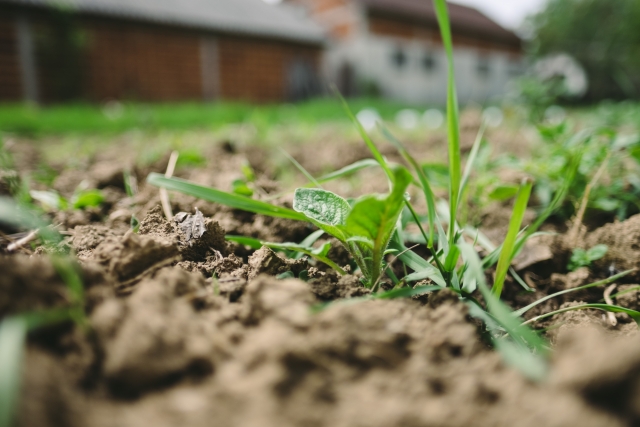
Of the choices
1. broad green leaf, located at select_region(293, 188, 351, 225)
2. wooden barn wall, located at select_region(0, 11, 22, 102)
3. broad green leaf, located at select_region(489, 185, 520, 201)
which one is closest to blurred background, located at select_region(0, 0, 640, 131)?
wooden barn wall, located at select_region(0, 11, 22, 102)

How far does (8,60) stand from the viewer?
959 centimetres

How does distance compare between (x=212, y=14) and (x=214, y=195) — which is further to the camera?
(x=212, y=14)

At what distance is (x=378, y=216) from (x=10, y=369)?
0.53m

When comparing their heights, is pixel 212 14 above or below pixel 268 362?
above

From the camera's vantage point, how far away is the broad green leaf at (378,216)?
681 millimetres

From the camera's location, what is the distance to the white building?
16203 mm

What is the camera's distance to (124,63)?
11.1m

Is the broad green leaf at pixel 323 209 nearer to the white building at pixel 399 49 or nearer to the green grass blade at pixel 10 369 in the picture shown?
the green grass blade at pixel 10 369

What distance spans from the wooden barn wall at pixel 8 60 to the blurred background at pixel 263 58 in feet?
0.07

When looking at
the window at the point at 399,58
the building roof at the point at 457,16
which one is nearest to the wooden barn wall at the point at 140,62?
the building roof at the point at 457,16

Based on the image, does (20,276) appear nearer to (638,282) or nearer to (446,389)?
(446,389)

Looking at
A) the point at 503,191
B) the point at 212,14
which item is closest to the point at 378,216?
the point at 503,191

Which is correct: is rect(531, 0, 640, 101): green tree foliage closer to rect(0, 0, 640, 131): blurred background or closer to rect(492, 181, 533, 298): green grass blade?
rect(0, 0, 640, 131): blurred background

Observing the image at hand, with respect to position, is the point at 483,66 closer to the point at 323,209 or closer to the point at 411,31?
the point at 411,31
